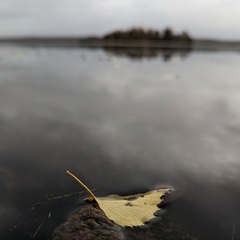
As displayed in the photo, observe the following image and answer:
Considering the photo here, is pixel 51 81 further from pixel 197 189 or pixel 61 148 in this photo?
pixel 197 189

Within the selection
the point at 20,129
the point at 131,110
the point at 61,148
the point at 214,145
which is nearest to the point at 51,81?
the point at 131,110

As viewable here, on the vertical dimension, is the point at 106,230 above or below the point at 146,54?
below

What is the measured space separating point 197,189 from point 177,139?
0.90 metres

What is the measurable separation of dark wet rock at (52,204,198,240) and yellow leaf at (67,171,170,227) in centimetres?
3

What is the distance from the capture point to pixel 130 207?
1455 millimetres

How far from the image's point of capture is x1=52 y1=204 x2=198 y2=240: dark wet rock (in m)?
1.25

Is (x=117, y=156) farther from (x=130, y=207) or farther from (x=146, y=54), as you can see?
(x=146, y=54)

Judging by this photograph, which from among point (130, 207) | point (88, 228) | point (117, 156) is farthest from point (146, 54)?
point (88, 228)

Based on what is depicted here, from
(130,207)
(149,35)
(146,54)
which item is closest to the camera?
(130,207)

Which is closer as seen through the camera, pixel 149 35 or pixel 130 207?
pixel 130 207

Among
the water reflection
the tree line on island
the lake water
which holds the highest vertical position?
the tree line on island

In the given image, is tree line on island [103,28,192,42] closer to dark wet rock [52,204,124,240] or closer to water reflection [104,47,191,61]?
water reflection [104,47,191,61]

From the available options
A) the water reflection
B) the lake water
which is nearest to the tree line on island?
the water reflection

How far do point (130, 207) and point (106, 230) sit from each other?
0.69ft
